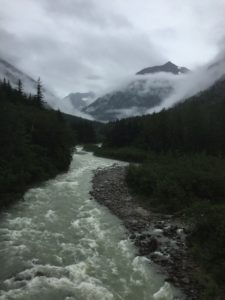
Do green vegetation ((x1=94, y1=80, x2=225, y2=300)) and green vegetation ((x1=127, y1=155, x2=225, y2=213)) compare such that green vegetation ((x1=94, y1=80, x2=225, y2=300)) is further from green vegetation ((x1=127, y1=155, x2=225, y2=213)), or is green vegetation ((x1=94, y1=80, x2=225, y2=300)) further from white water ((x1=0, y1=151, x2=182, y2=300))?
white water ((x1=0, y1=151, x2=182, y2=300))

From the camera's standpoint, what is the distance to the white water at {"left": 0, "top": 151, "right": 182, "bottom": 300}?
19.0 meters

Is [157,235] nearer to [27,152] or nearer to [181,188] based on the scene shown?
[181,188]

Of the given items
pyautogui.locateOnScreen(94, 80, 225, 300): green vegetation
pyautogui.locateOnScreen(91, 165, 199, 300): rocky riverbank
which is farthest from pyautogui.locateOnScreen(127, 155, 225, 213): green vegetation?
pyautogui.locateOnScreen(91, 165, 199, 300): rocky riverbank

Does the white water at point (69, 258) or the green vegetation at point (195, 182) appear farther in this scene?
the green vegetation at point (195, 182)

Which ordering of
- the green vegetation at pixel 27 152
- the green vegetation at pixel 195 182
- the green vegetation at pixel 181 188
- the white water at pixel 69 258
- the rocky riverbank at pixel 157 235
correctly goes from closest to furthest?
the white water at pixel 69 258
the rocky riverbank at pixel 157 235
the green vegetation at pixel 195 182
the green vegetation at pixel 181 188
the green vegetation at pixel 27 152

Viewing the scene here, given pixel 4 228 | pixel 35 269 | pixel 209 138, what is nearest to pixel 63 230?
pixel 4 228

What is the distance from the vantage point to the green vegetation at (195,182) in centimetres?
2273

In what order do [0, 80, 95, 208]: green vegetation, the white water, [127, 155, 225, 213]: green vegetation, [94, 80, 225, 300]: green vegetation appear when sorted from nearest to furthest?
the white water < [94, 80, 225, 300]: green vegetation < [127, 155, 225, 213]: green vegetation < [0, 80, 95, 208]: green vegetation

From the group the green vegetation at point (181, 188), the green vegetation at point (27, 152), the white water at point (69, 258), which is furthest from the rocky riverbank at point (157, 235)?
the green vegetation at point (27, 152)

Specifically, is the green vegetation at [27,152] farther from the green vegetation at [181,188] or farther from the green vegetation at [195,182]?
the green vegetation at [181,188]

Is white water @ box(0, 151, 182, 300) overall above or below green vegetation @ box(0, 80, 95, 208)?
below

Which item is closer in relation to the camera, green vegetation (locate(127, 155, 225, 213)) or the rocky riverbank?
the rocky riverbank

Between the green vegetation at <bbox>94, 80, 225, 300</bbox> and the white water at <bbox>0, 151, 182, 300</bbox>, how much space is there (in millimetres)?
3769

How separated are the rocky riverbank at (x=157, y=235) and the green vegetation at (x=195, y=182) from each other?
0.84 m
